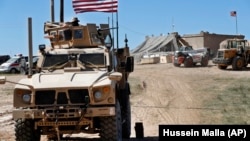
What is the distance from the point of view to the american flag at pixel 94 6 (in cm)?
1689

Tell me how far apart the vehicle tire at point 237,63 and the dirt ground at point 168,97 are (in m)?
0.56

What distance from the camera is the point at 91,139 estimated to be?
12.2 metres

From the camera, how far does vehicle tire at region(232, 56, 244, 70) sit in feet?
114

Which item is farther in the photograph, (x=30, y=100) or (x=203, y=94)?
(x=203, y=94)

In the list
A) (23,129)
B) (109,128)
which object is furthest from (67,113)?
(23,129)

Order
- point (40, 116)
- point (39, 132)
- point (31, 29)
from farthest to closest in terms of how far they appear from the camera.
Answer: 1. point (31, 29)
2. point (39, 132)
3. point (40, 116)

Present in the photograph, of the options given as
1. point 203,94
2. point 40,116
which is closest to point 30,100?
point 40,116

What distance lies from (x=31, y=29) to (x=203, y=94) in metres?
10.1

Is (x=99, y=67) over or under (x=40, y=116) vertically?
over

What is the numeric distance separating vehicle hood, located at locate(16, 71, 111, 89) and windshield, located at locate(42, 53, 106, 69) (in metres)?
0.78

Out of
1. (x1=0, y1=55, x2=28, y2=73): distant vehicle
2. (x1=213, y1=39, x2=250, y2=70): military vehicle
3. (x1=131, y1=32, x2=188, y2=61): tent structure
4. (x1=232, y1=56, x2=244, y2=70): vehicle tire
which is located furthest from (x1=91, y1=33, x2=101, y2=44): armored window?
(x1=131, y1=32, x2=188, y2=61): tent structure

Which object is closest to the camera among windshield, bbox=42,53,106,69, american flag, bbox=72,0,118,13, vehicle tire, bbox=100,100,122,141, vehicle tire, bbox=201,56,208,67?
vehicle tire, bbox=100,100,122,141

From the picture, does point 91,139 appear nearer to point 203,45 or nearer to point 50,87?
point 50,87

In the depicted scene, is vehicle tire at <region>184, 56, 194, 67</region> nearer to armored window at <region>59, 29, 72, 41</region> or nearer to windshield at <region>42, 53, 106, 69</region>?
armored window at <region>59, 29, 72, 41</region>
